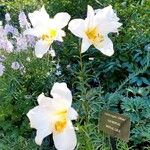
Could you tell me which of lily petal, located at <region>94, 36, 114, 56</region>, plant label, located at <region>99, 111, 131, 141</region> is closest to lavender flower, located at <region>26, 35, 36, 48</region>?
lily petal, located at <region>94, 36, 114, 56</region>

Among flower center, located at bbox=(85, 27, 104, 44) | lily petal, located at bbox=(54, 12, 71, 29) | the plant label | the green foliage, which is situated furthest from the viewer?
the green foliage

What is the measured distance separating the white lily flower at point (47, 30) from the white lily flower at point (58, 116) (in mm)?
476

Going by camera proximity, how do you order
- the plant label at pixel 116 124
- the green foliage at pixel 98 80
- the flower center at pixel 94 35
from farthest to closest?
1. the green foliage at pixel 98 80
2. the flower center at pixel 94 35
3. the plant label at pixel 116 124

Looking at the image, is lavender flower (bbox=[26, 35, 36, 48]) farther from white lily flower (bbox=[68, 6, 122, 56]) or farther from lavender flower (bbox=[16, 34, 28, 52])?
white lily flower (bbox=[68, 6, 122, 56])

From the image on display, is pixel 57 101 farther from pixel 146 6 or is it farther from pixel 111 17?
pixel 146 6

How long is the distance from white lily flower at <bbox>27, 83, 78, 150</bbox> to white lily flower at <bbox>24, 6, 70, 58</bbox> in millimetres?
476

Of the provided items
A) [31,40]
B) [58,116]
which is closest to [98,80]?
[31,40]

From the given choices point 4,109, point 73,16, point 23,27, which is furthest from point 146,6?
point 4,109

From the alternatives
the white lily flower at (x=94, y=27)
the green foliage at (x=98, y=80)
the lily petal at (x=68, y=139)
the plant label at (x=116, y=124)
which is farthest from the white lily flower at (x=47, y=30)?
the green foliage at (x=98, y=80)

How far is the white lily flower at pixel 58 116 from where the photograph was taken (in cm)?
213

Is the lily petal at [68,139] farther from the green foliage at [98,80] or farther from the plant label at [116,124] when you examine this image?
the green foliage at [98,80]

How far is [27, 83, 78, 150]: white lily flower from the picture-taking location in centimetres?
213

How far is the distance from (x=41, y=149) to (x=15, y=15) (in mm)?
1972

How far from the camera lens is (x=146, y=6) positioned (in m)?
4.39
